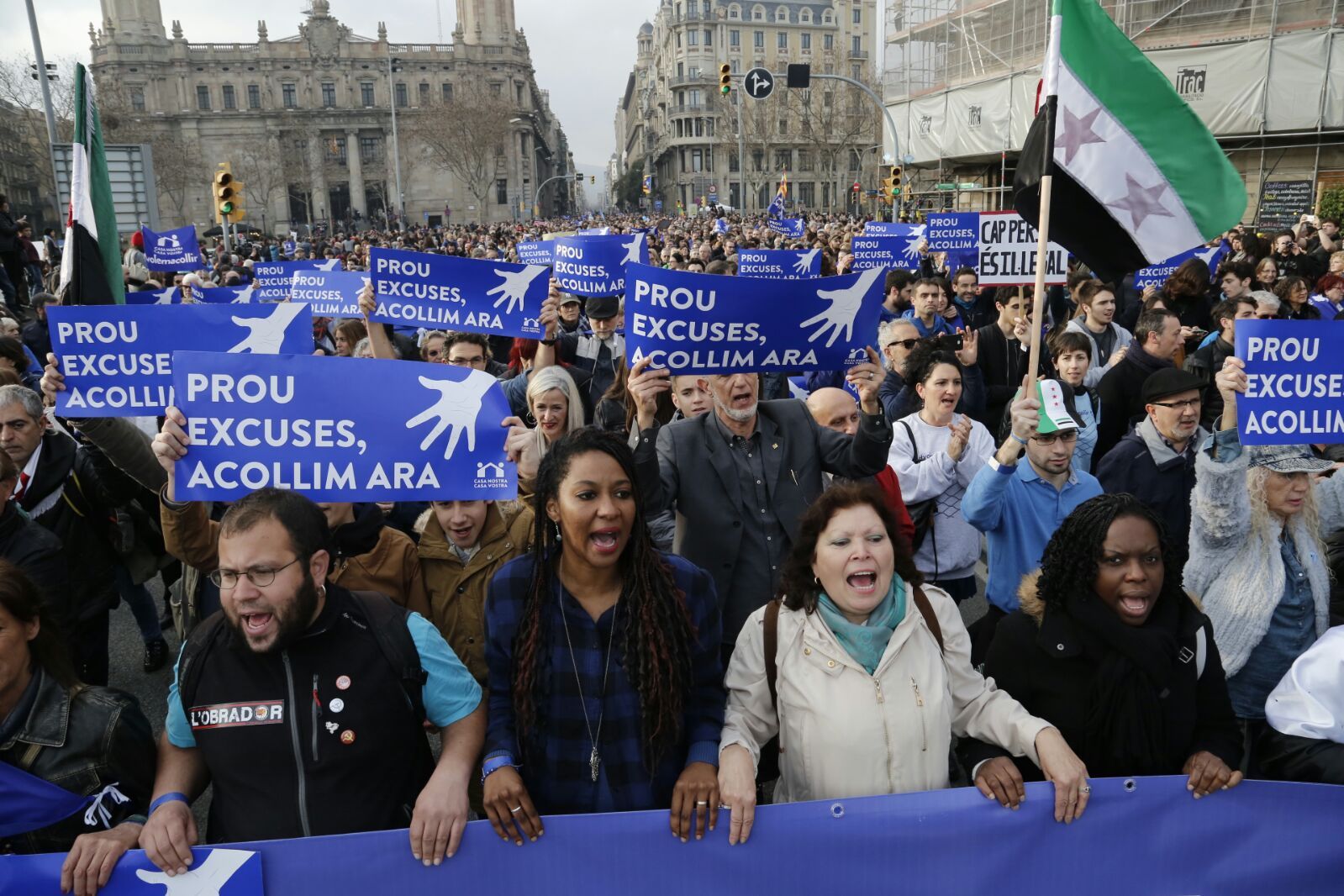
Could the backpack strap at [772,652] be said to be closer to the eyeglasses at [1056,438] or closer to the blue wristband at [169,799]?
the blue wristband at [169,799]

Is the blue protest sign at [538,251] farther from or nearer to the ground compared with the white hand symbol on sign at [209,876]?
farther from the ground

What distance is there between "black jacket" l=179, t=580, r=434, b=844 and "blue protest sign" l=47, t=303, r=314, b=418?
6.22ft

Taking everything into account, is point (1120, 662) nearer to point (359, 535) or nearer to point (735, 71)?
point (359, 535)

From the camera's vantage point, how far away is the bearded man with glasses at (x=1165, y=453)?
4129 mm

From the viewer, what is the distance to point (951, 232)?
11.7m

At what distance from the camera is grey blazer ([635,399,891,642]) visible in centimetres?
347

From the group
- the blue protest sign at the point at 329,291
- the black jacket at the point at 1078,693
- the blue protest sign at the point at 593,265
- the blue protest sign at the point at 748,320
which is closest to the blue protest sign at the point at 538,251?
the blue protest sign at the point at 593,265

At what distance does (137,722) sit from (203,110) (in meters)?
114

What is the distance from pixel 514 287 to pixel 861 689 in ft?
13.7

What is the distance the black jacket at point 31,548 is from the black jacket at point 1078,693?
3323 millimetres

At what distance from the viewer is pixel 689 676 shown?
2508 millimetres

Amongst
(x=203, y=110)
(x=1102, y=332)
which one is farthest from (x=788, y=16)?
(x=1102, y=332)

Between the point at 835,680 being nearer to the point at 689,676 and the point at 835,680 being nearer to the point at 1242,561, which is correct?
the point at 689,676

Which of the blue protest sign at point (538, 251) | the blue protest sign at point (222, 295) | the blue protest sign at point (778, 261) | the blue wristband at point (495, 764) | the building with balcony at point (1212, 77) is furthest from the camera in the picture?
the building with balcony at point (1212, 77)
